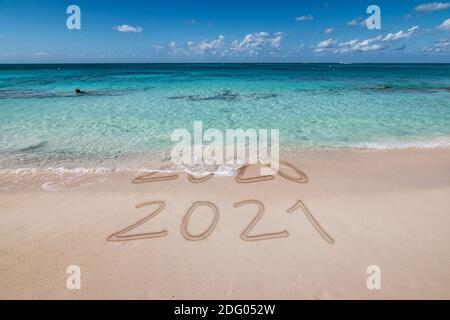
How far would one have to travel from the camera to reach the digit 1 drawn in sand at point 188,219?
3131 millimetres

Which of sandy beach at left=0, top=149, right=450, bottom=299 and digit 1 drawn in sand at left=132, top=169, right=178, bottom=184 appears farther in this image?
digit 1 drawn in sand at left=132, top=169, right=178, bottom=184

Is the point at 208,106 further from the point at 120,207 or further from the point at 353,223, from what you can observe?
the point at 353,223

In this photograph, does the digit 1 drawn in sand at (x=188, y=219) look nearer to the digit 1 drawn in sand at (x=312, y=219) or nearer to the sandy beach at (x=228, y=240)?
the sandy beach at (x=228, y=240)

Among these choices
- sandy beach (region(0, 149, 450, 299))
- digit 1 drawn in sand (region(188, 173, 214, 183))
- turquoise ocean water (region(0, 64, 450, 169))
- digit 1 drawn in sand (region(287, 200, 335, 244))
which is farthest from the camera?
turquoise ocean water (region(0, 64, 450, 169))

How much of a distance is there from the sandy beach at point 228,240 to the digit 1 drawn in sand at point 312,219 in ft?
0.09

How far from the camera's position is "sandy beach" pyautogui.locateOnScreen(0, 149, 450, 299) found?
8.20ft

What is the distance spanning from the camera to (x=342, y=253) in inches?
113

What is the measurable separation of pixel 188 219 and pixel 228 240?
696 millimetres

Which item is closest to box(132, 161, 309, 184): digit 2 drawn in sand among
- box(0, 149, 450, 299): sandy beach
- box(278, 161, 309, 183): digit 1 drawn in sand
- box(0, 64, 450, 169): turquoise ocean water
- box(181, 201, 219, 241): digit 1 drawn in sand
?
box(278, 161, 309, 183): digit 1 drawn in sand

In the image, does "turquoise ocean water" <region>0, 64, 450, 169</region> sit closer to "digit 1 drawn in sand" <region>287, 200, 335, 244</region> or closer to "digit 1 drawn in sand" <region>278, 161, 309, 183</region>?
"digit 1 drawn in sand" <region>278, 161, 309, 183</region>

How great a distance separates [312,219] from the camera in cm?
347

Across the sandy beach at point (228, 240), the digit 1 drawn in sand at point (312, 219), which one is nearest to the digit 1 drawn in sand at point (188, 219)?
the sandy beach at point (228, 240)

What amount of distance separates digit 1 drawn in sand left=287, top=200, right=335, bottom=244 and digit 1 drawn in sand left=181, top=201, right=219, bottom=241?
42.0 inches
